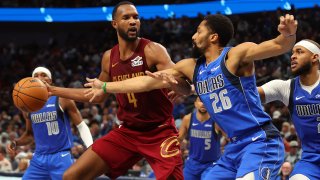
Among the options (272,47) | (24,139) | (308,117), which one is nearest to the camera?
(272,47)

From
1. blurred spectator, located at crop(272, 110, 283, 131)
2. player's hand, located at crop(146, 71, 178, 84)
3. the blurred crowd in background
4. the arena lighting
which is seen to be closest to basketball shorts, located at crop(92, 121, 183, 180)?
player's hand, located at crop(146, 71, 178, 84)

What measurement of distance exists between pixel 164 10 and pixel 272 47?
13.7 m

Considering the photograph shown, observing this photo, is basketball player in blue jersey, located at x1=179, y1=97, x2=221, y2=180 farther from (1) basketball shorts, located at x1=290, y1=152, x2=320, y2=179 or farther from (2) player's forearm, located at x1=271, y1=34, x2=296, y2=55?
(2) player's forearm, located at x1=271, y1=34, x2=296, y2=55

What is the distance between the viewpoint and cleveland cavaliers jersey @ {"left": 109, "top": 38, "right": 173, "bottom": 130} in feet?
17.2

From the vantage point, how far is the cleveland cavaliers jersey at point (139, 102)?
5.25 meters

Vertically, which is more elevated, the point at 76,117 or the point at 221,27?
the point at 221,27

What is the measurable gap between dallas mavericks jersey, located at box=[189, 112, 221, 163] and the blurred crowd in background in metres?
0.96

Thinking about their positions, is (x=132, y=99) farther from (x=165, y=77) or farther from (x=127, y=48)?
(x=165, y=77)

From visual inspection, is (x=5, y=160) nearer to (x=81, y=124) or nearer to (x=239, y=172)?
(x=81, y=124)

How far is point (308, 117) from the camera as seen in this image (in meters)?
5.08

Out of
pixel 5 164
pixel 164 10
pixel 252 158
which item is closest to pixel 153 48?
pixel 252 158

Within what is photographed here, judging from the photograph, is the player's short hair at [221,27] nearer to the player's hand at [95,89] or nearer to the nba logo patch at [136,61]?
the nba logo patch at [136,61]

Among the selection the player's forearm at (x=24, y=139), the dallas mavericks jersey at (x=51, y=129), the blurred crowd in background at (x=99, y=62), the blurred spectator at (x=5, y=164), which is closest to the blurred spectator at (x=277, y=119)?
the blurred crowd in background at (x=99, y=62)

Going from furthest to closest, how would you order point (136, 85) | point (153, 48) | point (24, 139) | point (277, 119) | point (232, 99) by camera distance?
point (277, 119) → point (24, 139) → point (153, 48) → point (136, 85) → point (232, 99)
